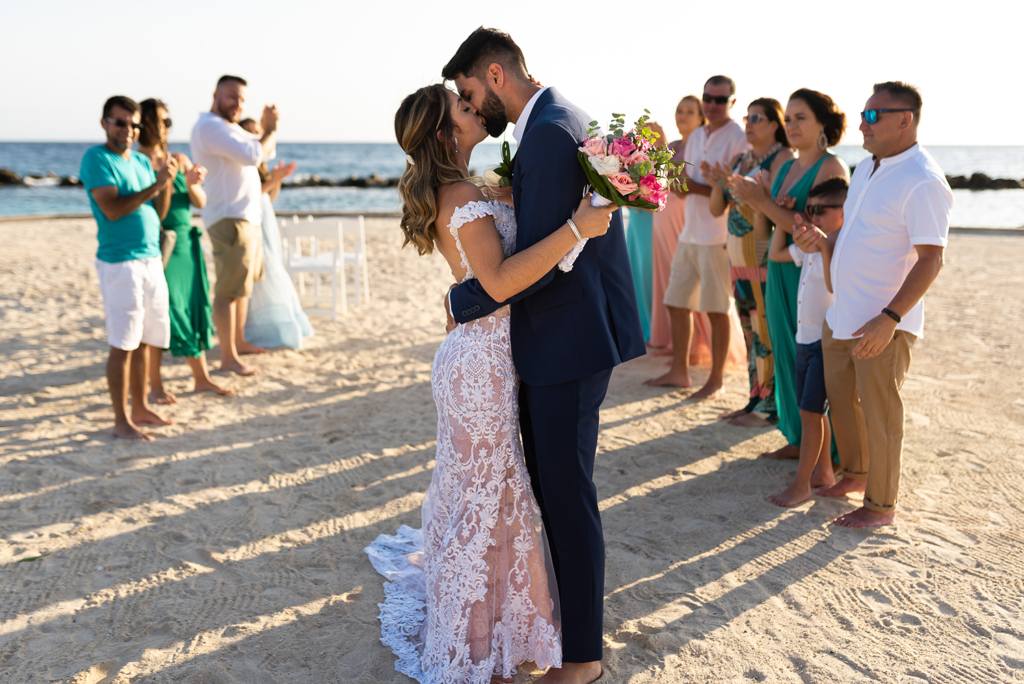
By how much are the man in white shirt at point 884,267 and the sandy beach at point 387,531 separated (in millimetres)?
533

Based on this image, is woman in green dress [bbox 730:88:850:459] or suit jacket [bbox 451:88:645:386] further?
woman in green dress [bbox 730:88:850:459]

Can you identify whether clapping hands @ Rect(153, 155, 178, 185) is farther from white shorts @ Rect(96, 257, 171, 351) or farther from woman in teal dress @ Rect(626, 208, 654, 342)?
woman in teal dress @ Rect(626, 208, 654, 342)

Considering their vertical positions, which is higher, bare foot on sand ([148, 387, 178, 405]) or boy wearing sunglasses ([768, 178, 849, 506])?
boy wearing sunglasses ([768, 178, 849, 506])

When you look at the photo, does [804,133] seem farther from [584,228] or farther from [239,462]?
[239,462]

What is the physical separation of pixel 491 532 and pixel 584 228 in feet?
4.10

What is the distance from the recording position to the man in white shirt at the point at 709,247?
596 centimetres

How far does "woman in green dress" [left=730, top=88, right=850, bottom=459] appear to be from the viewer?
14.4ft

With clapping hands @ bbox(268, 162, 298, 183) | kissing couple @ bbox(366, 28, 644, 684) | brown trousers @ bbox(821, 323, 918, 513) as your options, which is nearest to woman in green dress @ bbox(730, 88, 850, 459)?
brown trousers @ bbox(821, 323, 918, 513)

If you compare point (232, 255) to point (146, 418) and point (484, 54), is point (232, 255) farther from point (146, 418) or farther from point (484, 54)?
point (484, 54)

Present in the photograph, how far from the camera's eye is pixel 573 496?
2666 mm

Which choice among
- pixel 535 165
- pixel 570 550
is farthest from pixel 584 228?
pixel 570 550

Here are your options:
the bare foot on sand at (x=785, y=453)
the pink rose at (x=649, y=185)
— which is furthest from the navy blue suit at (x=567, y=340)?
the bare foot on sand at (x=785, y=453)

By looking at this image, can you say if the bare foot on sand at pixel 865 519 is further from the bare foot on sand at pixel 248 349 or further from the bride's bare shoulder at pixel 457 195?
the bare foot on sand at pixel 248 349

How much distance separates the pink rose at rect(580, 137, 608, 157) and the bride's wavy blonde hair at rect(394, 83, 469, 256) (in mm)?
585
